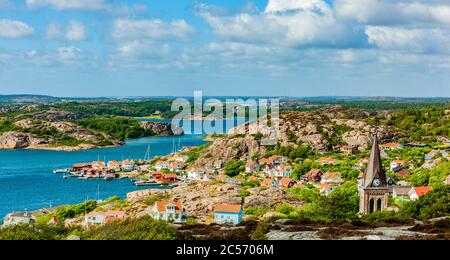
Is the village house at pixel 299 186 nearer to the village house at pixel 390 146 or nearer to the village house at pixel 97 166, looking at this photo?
the village house at pixel 390 146

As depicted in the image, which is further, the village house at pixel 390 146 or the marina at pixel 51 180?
the village house at pixel 390 146

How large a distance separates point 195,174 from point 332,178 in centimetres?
1575

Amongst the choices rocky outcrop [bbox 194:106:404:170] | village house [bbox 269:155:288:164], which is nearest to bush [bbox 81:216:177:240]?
village house [bbox 269:155:288:164]

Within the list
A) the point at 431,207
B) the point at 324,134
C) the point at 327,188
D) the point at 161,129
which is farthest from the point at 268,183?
the point at 161,129

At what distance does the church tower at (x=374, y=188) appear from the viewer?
894 inches

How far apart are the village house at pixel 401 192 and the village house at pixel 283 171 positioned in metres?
13.7

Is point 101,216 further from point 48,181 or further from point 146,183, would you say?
point 48,181

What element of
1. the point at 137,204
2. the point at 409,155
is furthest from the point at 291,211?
the point at 409,155

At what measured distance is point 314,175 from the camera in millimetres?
38375

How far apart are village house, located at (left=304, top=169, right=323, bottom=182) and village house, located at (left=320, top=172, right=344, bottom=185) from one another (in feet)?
2.73

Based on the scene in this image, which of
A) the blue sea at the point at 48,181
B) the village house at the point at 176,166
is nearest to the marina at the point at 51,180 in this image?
the blue sea at the point at 48,181

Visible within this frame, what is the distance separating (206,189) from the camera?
112ft

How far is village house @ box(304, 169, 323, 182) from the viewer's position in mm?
38031

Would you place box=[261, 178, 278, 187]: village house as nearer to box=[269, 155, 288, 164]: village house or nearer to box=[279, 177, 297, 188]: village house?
box=[279, 177, 297, 188]: village house
